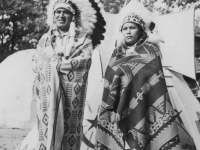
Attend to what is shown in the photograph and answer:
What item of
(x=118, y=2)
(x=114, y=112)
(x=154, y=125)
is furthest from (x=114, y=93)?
(x=118, y=2)

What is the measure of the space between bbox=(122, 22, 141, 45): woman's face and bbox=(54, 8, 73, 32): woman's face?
682 millimetres

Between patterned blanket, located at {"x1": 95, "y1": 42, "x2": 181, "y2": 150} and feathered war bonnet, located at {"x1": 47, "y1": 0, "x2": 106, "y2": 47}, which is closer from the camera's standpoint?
patterned blanket, located at {"x1": 95, "y1": 42, "x2": 181, "y2": 150}

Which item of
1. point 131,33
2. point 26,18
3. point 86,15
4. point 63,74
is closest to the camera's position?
point 131,33

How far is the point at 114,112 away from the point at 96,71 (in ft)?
9.55

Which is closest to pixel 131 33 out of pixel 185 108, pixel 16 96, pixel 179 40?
pixel 185 108

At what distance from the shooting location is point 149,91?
3689 mm

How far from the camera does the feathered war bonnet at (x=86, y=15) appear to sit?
4.27m

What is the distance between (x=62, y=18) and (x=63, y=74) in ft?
2.08

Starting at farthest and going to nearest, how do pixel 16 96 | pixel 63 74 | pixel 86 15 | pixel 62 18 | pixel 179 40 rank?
pixel 16 96 → pixel 179 40 → pixel 86 15 → pixel 62 18 → pixel 63 74

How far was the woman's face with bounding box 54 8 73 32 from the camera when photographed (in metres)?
4.21

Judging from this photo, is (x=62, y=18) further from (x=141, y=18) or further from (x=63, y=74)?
(x=141, y=18)

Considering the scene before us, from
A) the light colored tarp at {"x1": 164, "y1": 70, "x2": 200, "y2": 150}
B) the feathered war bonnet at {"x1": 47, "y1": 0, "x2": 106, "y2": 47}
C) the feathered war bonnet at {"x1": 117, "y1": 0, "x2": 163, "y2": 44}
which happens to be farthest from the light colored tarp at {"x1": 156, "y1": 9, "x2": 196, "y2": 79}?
the feathered war bonnet at {"x1": 117, "y1": 0, "x2": 163, "y2": 44}

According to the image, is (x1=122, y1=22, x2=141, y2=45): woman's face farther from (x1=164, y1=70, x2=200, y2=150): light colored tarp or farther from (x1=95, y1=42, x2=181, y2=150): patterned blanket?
(x1=164, y1=70, x2=200, y2=150): light colored tarp

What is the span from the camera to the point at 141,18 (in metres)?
3.93
